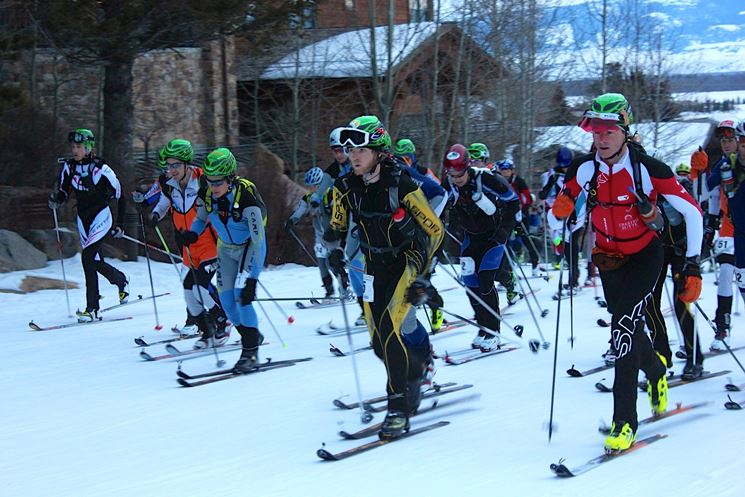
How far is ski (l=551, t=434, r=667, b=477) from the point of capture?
535 cm

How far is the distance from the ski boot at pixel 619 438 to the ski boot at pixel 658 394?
0.77 meters

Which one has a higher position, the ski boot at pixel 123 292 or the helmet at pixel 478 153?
the helmet at pixel 478 153

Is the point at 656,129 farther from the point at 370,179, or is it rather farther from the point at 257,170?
the point at 370,179

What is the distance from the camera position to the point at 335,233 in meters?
6.69

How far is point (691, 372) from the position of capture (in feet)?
26.2

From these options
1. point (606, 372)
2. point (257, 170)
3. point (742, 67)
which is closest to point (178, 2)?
point (257, 170)

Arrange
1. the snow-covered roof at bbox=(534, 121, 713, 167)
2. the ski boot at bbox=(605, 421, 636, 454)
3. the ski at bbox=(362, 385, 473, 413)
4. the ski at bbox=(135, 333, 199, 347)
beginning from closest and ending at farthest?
the ski boot at bbox=(605, 421, 636, 454) < the ski at bbox=(362, 385, 473, 413) < the ski at bbox=(135, 333, 199, 347) < the snow-covered roof at bbox=(534, 121, 713, 167)

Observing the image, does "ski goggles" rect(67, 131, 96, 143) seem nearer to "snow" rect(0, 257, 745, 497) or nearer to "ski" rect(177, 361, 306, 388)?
"snow" rect(0, 257, 745, 497)

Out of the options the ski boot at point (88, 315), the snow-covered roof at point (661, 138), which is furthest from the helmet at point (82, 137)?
the snow-covered roof at point (661, 138)

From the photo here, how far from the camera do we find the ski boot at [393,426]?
6.24 meters

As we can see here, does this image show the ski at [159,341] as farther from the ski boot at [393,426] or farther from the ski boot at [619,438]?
the ski boot at [619,438]

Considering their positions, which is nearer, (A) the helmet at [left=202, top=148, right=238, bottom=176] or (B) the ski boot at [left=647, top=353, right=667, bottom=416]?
(B) the ski boot at [left=647, top=353, right=667, bottom=416]

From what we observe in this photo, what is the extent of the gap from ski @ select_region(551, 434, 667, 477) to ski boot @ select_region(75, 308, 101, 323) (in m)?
8.20

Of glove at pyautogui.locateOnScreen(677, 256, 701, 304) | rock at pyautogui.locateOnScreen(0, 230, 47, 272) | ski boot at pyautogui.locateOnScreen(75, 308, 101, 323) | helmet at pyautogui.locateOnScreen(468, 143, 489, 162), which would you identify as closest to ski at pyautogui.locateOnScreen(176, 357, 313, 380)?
ski boot at pyautogui.locateOnScreen(75, 308, 101, 323)
